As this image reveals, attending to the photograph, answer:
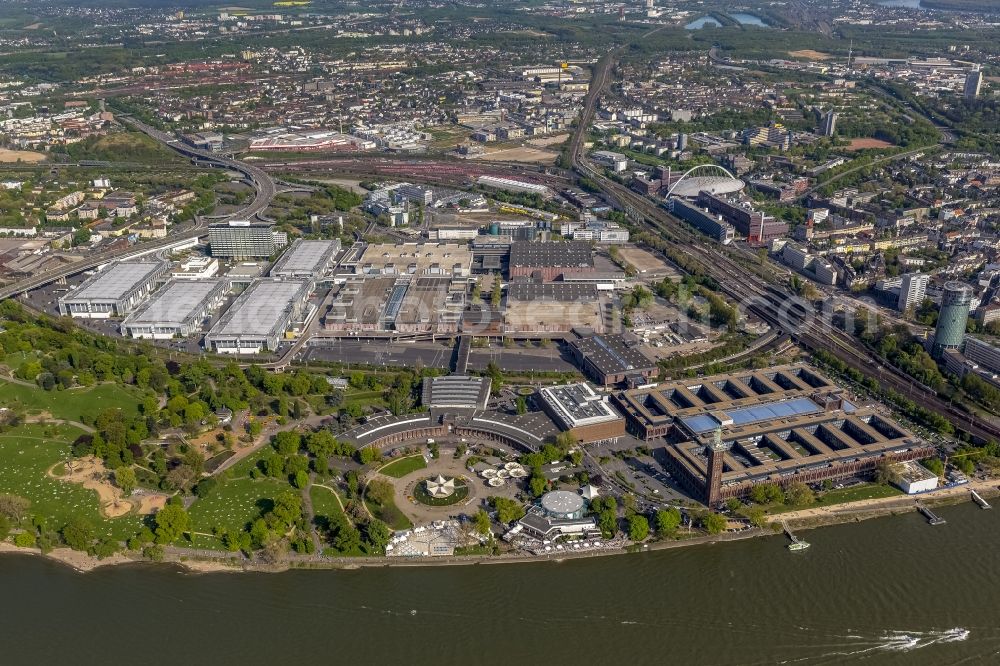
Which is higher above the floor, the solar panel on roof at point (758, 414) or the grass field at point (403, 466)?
the solar panel on roof at point (758, 414)

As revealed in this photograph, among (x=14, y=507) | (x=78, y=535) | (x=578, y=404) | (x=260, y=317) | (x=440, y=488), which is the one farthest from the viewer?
(x=260, y=317)

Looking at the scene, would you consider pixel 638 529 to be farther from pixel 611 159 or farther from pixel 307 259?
pixel 611 159

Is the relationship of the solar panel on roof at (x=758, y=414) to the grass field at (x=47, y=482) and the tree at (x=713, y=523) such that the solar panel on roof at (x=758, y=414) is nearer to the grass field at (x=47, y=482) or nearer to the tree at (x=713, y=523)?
the tree at (x=713, y=523)

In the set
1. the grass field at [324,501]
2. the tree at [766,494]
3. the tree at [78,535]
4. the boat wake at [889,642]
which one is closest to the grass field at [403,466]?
the grass field at [324,501]

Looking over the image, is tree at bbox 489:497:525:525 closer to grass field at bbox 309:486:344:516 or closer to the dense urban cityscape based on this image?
the dense urban cityscape

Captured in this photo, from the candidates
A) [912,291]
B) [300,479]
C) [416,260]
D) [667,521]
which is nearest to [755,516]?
→ [667,521]
